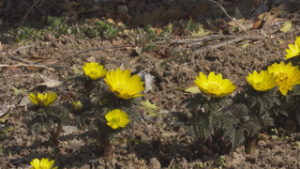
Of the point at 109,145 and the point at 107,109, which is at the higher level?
the point at 107,109

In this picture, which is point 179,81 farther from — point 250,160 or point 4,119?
point 4,119

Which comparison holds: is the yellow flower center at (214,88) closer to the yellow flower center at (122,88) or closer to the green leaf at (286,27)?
the yellow flower center at (122,88)

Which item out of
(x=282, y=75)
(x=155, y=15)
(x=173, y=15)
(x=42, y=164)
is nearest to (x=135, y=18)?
(x=155, y=15)

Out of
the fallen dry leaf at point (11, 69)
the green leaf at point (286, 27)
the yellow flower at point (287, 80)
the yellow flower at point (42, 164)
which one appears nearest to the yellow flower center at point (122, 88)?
the yellow flower at point (42, 164)

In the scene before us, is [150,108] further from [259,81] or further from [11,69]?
[11,69]

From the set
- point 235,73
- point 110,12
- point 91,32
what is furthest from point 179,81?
point 110,12

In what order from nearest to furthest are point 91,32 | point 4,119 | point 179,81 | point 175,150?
1. point 175,150
2. point 4,119
3. point 179,81
4. point 91,32
